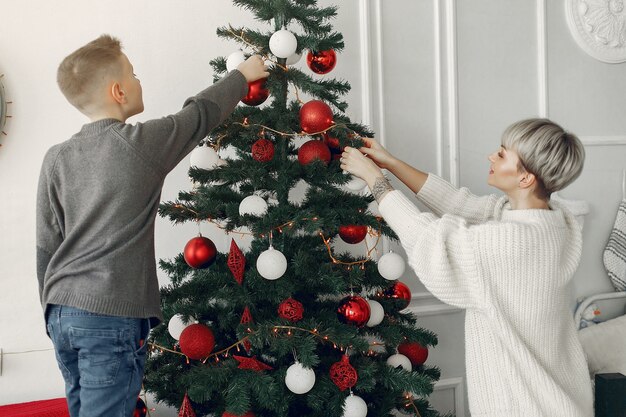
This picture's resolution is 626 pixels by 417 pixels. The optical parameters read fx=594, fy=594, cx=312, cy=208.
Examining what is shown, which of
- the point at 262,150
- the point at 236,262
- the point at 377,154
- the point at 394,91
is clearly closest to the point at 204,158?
the point at 262,150

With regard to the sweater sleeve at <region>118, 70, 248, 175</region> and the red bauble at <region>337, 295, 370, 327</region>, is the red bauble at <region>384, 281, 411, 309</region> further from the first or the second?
the sweater sleeve at <region>118, 70, 248, 175</region>

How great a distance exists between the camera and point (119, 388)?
1.44 metres

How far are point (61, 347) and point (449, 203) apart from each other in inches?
49.8

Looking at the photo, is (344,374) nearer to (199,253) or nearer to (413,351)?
(413,351)

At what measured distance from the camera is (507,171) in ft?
5.84

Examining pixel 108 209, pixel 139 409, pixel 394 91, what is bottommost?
pixel 139 409

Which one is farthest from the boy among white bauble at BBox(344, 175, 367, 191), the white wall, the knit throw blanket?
the knit throw blanket

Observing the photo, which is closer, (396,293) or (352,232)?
(352,232)

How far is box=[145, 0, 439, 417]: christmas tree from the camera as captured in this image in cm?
158

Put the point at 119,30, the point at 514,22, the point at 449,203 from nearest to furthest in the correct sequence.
→ the point at 449,203 → the point at 119,30 → the point at 514,22

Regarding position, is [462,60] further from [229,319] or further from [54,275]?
[54,275]

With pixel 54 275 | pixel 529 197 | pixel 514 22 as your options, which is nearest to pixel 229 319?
pixel 54 275

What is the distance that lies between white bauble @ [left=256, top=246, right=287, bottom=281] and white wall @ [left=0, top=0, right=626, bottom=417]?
0.76m

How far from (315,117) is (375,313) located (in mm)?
595
